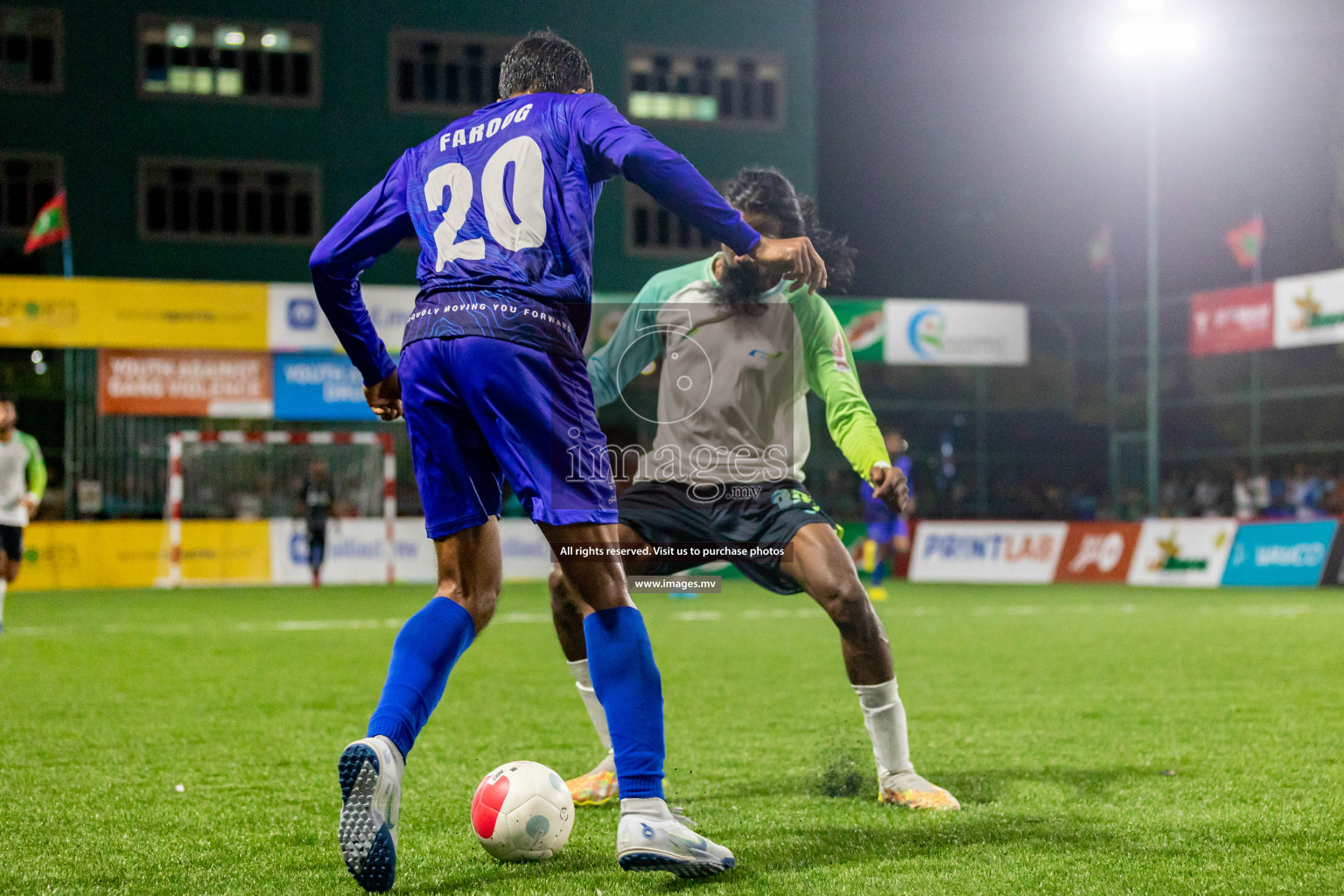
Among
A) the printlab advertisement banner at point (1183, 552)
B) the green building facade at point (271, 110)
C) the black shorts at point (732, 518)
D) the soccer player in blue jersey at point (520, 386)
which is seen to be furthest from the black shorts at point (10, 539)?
the green building facade at point (271, 110)

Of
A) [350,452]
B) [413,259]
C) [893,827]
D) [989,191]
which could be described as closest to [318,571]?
[350,452]

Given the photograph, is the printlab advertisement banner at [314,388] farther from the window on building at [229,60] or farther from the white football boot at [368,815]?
the white football boot at [368,815]

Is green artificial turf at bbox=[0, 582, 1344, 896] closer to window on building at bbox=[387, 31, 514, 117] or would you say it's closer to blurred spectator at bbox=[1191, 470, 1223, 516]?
blurred spectator at bbox=[1191, 470, 1223, 516]

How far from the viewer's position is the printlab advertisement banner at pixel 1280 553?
18.4 meters

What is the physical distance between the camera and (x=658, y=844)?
10.1ft

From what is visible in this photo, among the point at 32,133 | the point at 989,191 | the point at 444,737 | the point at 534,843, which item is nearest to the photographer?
the point at 534,843

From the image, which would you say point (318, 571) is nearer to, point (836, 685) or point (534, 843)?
point (836, 685)

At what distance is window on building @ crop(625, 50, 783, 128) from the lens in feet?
101

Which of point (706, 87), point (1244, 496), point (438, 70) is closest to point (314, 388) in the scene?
point (438, 70)

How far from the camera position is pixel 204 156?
28609 mm

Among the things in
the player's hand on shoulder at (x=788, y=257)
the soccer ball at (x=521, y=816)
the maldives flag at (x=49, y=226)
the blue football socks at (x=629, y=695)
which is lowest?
the soccer ball at (x=521, y=816)

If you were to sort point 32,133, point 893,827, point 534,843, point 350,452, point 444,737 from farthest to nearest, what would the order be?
point 32,133, point 350,452, point 444,737, point 893,827, point 534,843

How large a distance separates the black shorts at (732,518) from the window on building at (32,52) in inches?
1107

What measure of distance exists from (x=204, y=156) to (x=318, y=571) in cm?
1309
